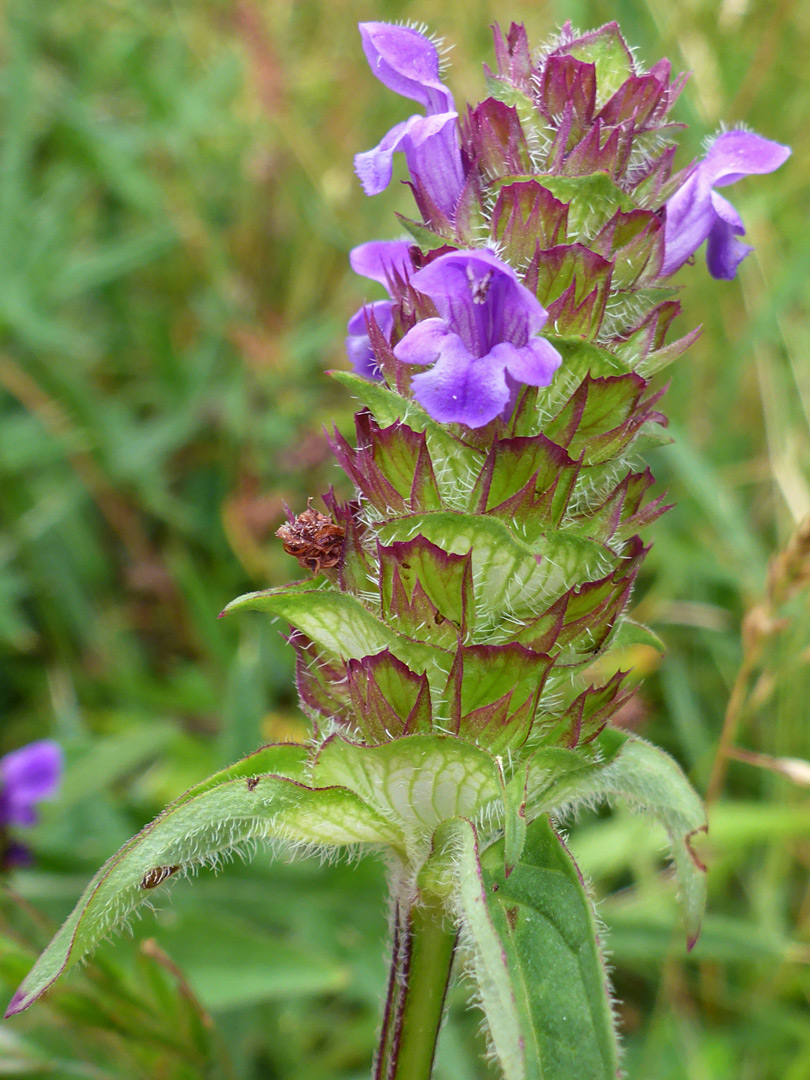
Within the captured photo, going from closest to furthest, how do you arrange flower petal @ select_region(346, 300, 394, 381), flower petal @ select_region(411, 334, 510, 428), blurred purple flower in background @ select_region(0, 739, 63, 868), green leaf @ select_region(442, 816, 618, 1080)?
green leaf @ select_region(442, 816, 618, 1080), flower petal @ select_region(411, 334, 510, 428), flower petal @ select_region(346, 300, 394, 381), blurred purple flower in background @ select_region(0, 739, 63, 868)

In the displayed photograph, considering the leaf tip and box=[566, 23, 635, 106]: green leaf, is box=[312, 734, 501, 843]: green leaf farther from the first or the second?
box=[566, 23, 635, 106]: green leaf

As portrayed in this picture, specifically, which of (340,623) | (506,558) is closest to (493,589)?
(506,558)

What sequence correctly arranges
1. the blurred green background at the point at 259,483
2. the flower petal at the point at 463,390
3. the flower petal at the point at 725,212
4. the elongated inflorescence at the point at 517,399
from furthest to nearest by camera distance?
the blurred green background at the point at 259,483
the flower petal at the point at 725,212
the elongated inflorescence at the point at 517,399
the flower petal at the point at 463,390

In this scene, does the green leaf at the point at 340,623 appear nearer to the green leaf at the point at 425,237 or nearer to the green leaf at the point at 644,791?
the green leaf at the point at 644,791

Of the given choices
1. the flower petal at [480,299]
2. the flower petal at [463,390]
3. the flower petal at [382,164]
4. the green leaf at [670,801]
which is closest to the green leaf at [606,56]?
the flower petal at [382,164]

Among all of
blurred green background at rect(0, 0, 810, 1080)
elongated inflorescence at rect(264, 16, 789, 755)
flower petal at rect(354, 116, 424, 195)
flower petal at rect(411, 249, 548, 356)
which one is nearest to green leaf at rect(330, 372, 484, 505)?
elongated inflorescence at rect(264, 16, 789, 755)

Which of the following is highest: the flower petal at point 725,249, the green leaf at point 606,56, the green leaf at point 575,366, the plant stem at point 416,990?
the green leaf at point 606,56

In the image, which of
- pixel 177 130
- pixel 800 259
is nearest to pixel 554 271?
pixel 800 259

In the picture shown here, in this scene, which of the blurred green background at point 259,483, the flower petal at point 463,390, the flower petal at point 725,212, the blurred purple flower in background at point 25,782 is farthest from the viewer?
the blurred green background at point 259,483
